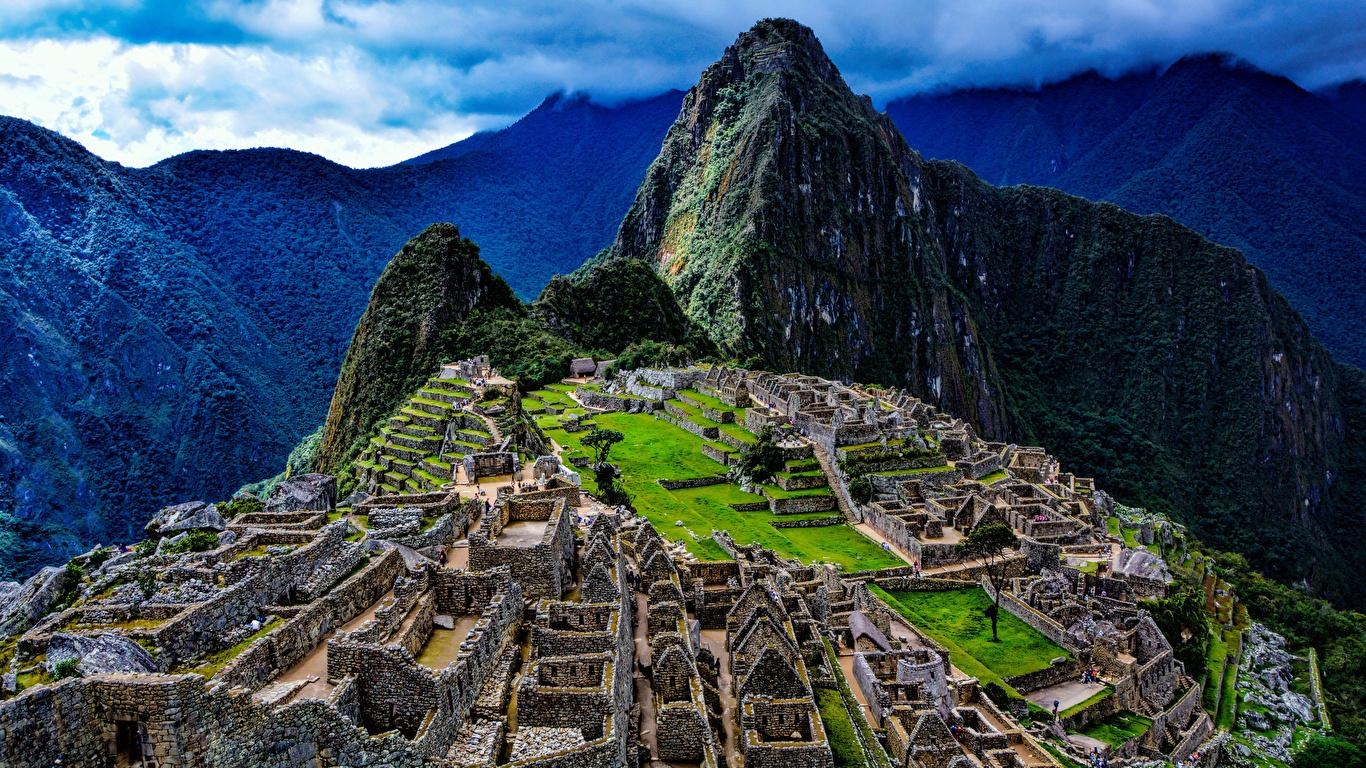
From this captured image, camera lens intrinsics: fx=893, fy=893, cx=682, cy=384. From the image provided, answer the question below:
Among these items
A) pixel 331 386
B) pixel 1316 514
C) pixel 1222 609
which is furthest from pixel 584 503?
pixel 1316 514

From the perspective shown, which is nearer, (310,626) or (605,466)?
(310,626)

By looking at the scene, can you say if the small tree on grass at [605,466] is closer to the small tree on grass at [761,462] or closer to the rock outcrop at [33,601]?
the small tree on grass at [761,462]

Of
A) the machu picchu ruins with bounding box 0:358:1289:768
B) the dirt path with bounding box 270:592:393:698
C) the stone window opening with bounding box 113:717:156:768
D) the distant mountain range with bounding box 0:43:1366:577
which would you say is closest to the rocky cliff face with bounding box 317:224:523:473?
the distant mountain range with bounding box 0:43:1366:577

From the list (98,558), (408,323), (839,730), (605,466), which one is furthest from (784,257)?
(98,558)

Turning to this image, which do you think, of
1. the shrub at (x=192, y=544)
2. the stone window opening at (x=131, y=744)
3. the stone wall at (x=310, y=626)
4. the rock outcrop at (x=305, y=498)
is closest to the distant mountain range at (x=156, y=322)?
the rock outcrop at (x=305, y=498)

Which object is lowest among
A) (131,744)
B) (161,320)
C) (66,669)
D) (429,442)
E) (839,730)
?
(839,730)

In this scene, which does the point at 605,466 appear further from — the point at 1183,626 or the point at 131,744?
the point at 131,744
